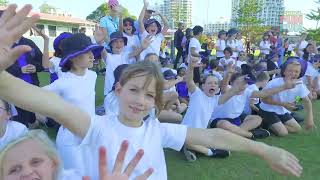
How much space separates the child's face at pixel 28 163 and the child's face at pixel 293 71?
16.0 ft

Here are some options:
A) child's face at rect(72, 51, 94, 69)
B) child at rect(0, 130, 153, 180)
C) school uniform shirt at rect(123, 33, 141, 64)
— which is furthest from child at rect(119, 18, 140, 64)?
child at rect(0, 130, 153, 180)

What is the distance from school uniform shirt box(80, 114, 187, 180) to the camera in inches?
81.6

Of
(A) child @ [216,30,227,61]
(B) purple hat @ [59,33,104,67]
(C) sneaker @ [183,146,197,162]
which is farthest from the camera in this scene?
(A) child @ [216,30,227,61]

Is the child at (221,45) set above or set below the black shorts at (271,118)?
above

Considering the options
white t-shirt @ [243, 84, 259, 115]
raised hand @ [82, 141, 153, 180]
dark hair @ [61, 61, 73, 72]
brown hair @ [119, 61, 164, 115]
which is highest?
brown hair @ [119, 61, 164, 115]

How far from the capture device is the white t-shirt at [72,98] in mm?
3254

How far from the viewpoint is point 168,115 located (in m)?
6.19

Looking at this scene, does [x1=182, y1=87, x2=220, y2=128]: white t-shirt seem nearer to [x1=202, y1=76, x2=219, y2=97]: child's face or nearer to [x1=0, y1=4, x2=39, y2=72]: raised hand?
[x1=202, y1=76, x2=219, y2=97]: child's face

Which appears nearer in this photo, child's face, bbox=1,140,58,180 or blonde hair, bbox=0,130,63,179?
child's face, bbox=1,140,58,180

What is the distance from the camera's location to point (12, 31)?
1.37 m

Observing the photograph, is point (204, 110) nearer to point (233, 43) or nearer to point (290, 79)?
point (290, 79)

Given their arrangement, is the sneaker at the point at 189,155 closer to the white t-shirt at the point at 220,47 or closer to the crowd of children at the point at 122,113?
the crowd of children at the point at 122,113

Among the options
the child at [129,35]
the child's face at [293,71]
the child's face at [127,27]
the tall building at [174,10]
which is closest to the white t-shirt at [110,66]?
the child at [129,35]

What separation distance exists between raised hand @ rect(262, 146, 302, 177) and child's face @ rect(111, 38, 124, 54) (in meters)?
4.45
